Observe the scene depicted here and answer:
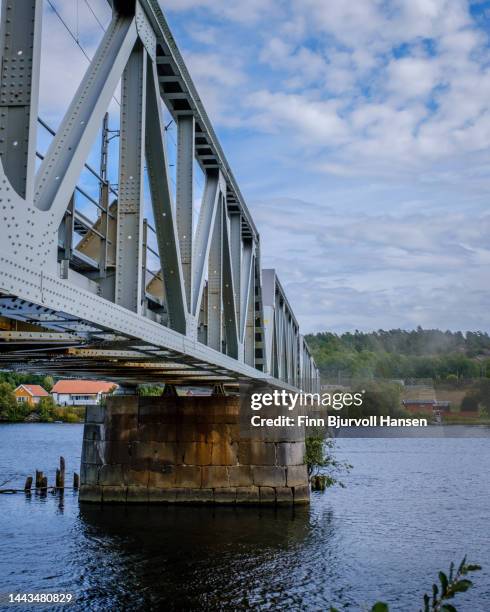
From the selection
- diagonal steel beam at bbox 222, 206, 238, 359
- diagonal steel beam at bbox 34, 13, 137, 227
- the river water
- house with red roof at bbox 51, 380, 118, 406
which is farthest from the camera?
house with red roof at bbox 51, 380, 118, 406

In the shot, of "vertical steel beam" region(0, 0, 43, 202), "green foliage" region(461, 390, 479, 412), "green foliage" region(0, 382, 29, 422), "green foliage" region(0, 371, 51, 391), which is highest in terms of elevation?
"green foliage" region(0, 371, 51, 391)

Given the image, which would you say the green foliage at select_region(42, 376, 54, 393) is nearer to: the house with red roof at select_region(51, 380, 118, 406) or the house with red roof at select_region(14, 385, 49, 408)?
the house with red roof at select_region(14, 385, 49, 408)

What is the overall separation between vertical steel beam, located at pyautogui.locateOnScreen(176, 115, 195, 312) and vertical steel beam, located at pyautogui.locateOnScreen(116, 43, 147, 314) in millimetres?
4080

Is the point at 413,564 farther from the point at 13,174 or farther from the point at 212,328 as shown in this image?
the point at 13,174

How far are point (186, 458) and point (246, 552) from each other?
7626 millimetres

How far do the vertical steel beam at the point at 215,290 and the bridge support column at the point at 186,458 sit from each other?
10.3 meters

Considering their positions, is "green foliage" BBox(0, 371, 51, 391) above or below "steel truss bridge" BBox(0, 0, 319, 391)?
above

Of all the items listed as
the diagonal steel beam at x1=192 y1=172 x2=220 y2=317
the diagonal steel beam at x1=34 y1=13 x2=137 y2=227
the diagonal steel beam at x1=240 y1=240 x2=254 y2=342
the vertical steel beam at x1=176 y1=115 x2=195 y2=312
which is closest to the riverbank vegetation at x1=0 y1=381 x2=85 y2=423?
the diagonal steel beam at x1=240 y1=240 x2=254 y2=342

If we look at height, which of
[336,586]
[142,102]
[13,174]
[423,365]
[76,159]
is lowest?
[336,586]

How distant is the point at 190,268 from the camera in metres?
15.5

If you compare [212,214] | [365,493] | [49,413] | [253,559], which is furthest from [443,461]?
[49,413]

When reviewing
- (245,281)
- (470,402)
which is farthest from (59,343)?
(470,402)

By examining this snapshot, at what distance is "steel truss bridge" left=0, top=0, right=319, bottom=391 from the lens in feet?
23.7

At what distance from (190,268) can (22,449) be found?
6266cm
